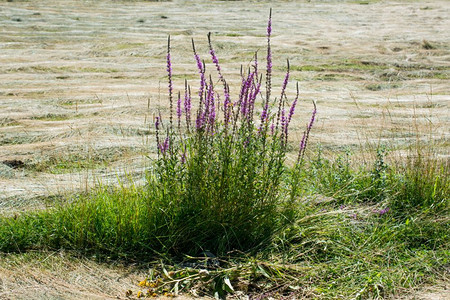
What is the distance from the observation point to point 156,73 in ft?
30.2

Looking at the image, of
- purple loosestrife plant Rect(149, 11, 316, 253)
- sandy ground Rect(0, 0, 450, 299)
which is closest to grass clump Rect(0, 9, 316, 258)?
purple loosestrife plant Rect(149, 11, 316, 253)

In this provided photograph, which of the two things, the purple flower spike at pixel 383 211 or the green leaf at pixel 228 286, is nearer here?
the green leaf at pixel 228 286

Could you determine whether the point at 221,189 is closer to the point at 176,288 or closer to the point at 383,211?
the point at 176,288

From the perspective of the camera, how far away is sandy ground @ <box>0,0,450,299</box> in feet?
17.7

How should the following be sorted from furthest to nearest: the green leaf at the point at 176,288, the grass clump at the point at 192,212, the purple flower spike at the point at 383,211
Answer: the purple flower spike at the point at 383,211 < the grass clump at the point at 192,212 < the green leaf at the point at 176,288

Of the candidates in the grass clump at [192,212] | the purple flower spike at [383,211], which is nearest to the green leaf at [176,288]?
the grass clump at [192,212]

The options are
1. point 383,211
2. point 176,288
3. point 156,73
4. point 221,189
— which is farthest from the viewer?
point 156,73

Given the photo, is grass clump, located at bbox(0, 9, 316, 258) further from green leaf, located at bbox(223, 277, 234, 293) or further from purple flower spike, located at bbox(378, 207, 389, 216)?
purple flower spike, located at bbox(378, 207, 389, 216)

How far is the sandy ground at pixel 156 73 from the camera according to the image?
541 centimetres

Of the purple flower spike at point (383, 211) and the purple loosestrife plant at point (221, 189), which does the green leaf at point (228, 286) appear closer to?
the purple loosestrife plant at point (221, 189)

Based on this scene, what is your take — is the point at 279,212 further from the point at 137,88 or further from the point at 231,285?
the point at 137,88

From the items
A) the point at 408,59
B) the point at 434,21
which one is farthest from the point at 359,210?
the point at 434,21

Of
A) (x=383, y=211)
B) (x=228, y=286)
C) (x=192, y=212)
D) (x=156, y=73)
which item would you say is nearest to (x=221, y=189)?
(x=192, y=212)

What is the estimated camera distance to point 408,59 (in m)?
10.4
